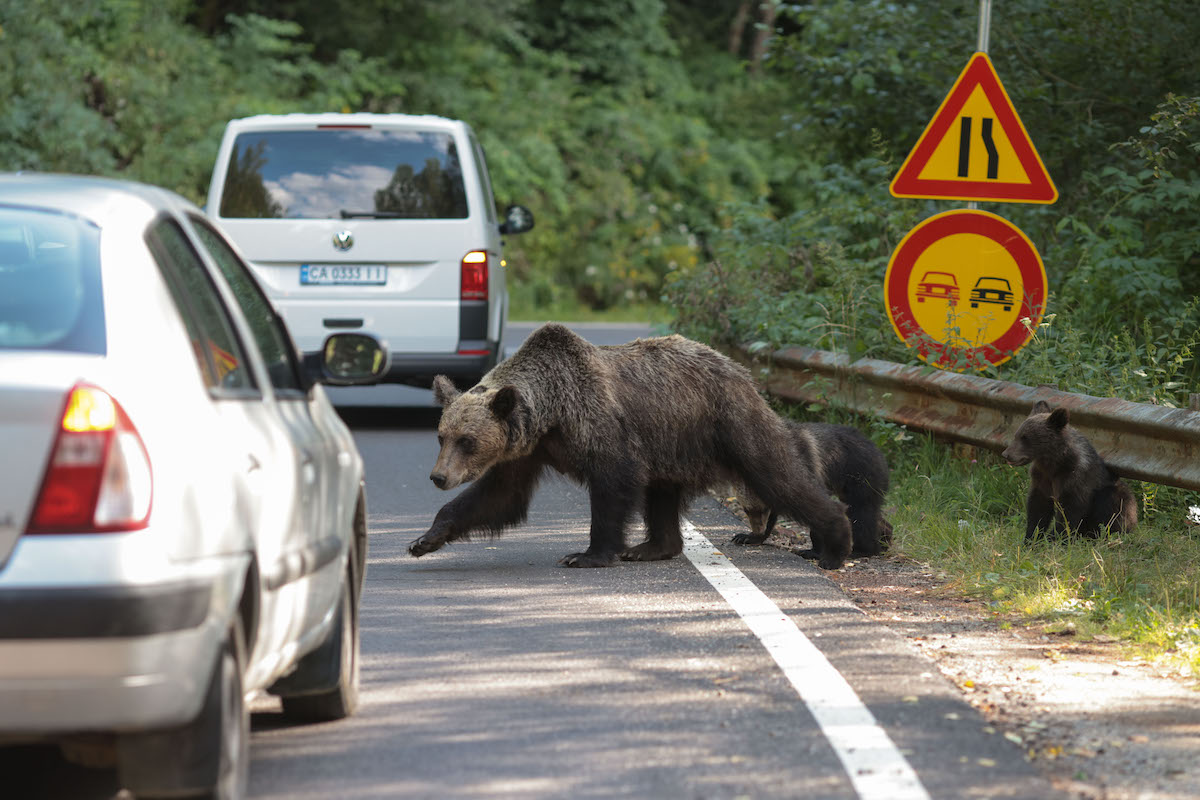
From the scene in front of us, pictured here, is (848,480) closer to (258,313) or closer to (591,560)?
(591,560)

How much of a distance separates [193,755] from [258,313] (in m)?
1.89

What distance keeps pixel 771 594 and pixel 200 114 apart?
26991mm

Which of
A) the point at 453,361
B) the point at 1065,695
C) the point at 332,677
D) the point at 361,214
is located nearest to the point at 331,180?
the point at 361,214

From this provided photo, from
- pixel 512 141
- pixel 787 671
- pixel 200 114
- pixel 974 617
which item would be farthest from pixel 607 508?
pixel 512 141

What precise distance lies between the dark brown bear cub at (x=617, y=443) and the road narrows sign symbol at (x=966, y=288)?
177cm

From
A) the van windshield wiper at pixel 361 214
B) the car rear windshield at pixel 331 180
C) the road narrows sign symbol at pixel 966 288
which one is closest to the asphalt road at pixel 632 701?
the road narrows sign symbol at pixel 966 288

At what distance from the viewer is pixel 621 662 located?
229 inches

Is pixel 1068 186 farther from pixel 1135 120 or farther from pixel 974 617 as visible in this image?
pixel 974 617

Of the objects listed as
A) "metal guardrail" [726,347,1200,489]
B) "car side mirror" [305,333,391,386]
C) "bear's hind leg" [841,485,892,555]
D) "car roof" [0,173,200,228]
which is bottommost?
"bear's hind leg" [841,485,892,555]

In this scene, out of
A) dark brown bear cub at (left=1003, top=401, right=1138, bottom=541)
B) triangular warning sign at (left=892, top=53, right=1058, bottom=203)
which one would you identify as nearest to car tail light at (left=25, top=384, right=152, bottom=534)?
dark brown bear cub at (left=1003, top=401, right=1138, bottom=541)

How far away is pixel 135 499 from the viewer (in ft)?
11.5

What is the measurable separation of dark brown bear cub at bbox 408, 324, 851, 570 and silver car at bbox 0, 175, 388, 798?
3560 millimetres

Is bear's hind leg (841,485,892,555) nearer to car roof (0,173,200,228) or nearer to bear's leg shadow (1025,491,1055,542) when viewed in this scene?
bear's leg shadow (1025,491,1055,542)

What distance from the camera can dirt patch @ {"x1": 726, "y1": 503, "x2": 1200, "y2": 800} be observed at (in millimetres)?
4488
